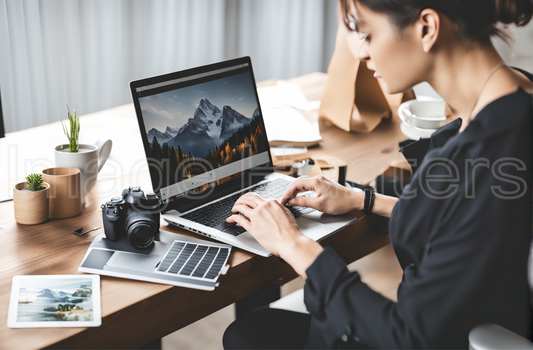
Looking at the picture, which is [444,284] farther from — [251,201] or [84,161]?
[84,161]

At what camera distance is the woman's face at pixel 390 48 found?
0.73 meters

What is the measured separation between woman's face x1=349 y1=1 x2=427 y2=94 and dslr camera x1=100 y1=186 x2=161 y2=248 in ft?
1.62

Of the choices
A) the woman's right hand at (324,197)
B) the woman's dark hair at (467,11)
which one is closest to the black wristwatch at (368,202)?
the woman's right hand at (324,197)

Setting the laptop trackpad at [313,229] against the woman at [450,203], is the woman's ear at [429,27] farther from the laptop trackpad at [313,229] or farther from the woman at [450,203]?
the laptop trackpad at [313,229]

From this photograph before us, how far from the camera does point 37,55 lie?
8.46 ft

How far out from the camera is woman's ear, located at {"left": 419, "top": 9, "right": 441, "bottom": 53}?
0.70 meters

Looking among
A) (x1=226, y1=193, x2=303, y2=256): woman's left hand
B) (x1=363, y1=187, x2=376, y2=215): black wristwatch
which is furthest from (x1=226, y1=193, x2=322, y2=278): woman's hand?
(x1=363, y1=187, x2=376, y2=215): black wristwatch

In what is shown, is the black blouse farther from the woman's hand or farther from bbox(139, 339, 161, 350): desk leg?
bbox(139, 339, 161, 350): desk leg

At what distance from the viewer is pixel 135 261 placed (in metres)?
0.86

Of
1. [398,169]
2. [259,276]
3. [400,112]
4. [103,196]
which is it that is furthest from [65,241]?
[400,112]

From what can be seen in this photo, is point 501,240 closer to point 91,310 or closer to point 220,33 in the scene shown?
point 91,310

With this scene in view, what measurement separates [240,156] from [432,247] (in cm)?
62

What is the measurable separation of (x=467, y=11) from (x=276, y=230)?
473 millimetres

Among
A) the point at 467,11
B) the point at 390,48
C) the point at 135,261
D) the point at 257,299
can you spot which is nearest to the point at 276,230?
the point at 135,261
